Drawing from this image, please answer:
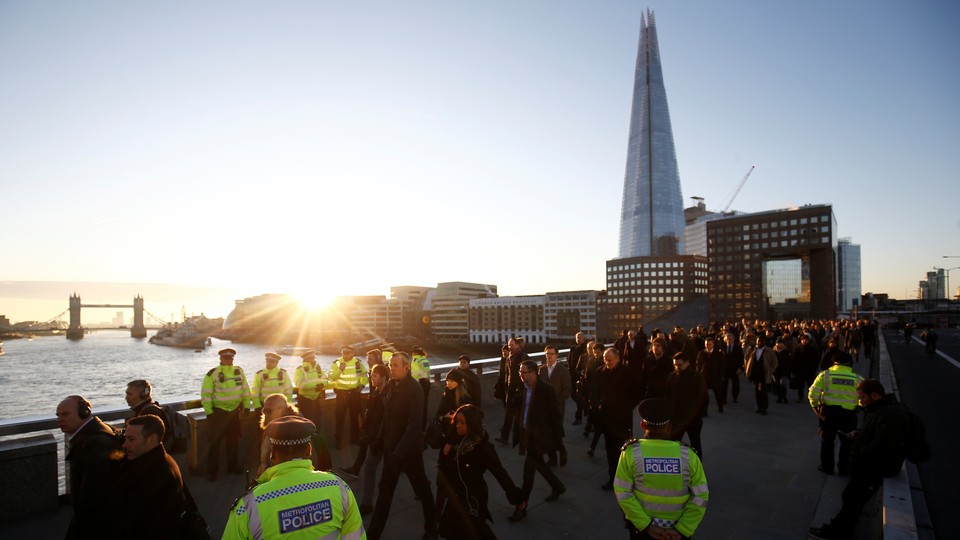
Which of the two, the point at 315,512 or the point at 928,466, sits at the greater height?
the point at 315,512

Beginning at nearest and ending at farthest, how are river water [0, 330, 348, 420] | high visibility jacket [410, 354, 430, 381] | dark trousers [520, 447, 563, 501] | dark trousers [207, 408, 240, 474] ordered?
dark trousers [520, 447, 563, 501] → dark trousers [207, 408, 240, 474] → high visibility jacket [410, 354, 430, 381] → river water [0, 330, 348, 420]

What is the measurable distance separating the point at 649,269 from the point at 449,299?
6123cm

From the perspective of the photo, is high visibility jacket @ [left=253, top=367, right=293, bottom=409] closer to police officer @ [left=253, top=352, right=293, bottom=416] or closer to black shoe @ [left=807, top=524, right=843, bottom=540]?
police officer @ [left=253, top=352, right=293, bottom=416]

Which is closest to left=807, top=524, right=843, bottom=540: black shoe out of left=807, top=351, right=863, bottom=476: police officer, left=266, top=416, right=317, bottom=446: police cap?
left=807, top=351, right=863, bottom=476: police officer

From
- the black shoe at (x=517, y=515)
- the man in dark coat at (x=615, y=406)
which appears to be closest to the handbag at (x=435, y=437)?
the black shoe at (x=517, y=515)

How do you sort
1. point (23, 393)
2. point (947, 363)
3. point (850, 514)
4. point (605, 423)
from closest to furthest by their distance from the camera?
point (850, 514) → point (605, 423) → point (947, 363) → point (23, 393)

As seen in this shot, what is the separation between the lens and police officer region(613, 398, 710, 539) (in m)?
3.26

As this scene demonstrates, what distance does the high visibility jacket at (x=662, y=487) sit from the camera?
3.26 m

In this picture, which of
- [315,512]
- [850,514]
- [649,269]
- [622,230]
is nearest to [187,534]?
[315,512]

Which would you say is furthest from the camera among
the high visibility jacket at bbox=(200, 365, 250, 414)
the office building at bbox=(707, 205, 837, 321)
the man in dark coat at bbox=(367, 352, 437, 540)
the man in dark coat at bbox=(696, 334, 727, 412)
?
the office building at bbox=(707, 205, 837, 321)

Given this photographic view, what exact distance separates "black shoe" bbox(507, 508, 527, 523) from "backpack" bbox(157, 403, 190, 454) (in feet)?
13.8

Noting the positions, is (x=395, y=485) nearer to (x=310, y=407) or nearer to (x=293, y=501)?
(x=293, y=501)

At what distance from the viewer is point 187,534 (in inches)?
138

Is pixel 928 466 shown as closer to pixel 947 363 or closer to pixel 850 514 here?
pixel 850 514
